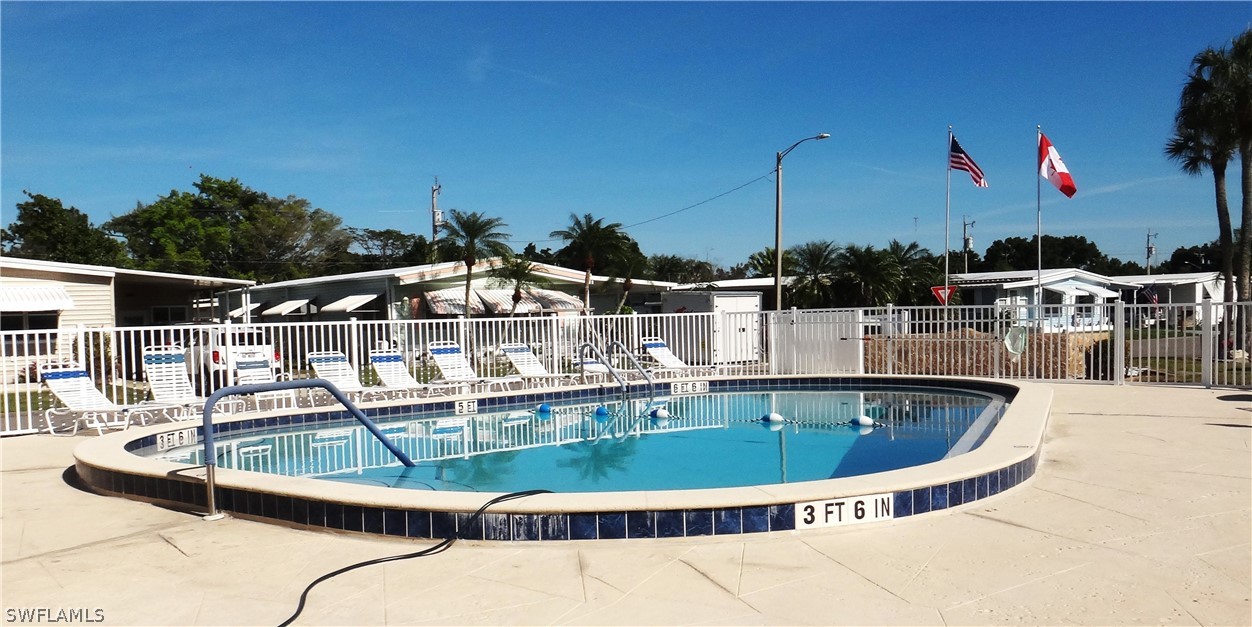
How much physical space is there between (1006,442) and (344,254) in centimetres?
5070

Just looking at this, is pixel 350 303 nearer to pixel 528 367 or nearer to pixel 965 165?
pixel 528 367

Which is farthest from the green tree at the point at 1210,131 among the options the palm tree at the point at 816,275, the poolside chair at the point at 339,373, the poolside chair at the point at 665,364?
the poolside chair at the point at 339,373

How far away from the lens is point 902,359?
15.2 meters

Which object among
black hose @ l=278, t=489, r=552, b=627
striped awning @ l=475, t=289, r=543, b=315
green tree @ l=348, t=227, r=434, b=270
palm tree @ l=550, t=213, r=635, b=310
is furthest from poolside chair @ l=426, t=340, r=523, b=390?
green tree @ l=348, t=227, r=434, b=270

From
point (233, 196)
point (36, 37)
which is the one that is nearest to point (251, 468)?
point (36, 37)

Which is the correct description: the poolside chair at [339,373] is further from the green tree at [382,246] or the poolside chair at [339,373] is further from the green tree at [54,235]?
the green tree at [382,246]

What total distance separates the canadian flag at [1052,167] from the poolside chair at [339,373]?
14.5m

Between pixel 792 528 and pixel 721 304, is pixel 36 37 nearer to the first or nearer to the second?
pixel 721 304

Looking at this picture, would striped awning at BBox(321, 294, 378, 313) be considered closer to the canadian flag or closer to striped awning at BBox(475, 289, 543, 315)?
striped awning at BBox(475, 289, 543, 315)

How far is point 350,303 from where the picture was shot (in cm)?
2505

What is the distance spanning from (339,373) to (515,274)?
51.1ft

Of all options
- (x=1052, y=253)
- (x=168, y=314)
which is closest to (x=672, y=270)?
(x=168, y=314)

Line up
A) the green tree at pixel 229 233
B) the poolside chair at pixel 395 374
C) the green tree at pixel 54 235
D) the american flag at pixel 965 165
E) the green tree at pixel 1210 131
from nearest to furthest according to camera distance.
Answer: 1. the poolside chair at pixel 395 374
2. the american flag at pixel 965 165
3. the green tree at pixel 1210 131
4. the green tree at pixel 54 235
5. the green tree at pixel 229 233

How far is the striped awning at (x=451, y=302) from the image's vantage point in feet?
85.5
